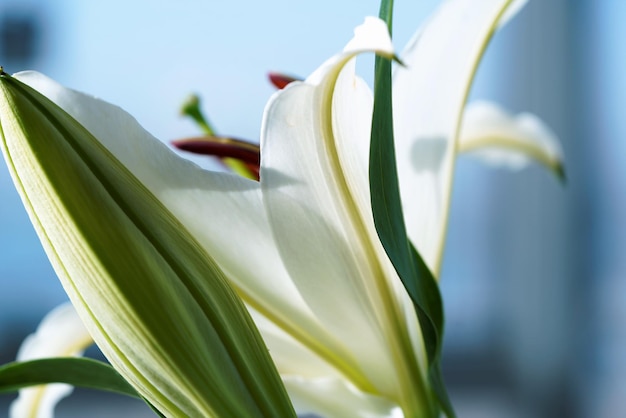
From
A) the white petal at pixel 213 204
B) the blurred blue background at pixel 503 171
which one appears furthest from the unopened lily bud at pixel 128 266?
the blurred blue background at pixel 503 171

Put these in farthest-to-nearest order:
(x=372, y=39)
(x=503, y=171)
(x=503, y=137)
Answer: (x=503, y=171), (x=503, y=137), (x=372, y=39)

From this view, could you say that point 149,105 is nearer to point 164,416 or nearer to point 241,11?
point 241,11

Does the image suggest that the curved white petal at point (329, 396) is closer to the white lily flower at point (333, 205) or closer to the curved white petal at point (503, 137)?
the white lily flower at point (333, 205)

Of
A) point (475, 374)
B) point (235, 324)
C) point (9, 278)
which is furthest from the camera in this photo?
point (475, 374)

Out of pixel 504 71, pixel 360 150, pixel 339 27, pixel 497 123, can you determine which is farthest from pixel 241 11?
pixel 360 150

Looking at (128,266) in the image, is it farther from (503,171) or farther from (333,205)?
(503,171)

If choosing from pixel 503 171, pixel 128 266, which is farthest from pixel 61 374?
pixel 503 171
